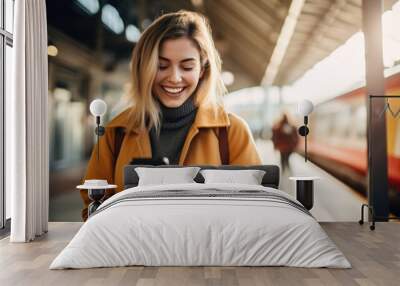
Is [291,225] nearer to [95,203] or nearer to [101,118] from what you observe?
[95,203]

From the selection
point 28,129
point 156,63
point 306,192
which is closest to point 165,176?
point 156,63

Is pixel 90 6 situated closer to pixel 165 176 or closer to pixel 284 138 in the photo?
pixel 165 176

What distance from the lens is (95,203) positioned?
6.61 metres

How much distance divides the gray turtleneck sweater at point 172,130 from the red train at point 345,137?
1486 millimetres

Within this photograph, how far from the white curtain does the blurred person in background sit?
8.88 ft

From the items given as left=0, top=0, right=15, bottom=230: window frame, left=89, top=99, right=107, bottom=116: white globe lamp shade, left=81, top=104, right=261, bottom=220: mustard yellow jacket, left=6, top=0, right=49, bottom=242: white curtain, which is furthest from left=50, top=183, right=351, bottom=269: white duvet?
left=89, top=99, right=107, bottom=116: white globe lamp shade

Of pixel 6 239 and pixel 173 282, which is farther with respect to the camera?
pixel 6 239

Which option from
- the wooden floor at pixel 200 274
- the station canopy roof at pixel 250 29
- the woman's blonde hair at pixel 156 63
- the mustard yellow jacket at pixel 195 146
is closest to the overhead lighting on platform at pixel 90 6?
the station canopy roof at pixel 250 29

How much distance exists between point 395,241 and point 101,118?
142 inches

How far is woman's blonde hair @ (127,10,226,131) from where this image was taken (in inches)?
274

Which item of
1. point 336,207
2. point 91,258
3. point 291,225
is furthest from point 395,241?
point 91,258

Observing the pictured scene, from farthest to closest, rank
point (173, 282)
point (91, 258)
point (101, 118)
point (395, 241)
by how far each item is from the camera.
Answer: point (101, 118), point (395, 241), point (91, 258), point (173, 282)

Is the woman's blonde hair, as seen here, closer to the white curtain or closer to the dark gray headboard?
the dark gray headboard

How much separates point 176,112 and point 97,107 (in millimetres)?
936
